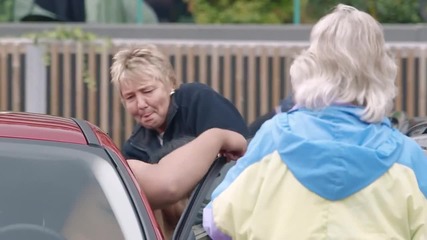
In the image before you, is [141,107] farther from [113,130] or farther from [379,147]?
[113,130]

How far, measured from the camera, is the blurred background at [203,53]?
10180mm

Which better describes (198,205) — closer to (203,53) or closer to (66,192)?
(66,192)

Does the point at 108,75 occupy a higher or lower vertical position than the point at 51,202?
lower

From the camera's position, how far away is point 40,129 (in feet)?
12.5

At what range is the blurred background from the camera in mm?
10180

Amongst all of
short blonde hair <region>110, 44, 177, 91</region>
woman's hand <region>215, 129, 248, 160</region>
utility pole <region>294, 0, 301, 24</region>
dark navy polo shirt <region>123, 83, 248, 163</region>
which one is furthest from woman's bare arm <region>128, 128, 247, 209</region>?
utility pole <region>294, 0, 301, 24</region>

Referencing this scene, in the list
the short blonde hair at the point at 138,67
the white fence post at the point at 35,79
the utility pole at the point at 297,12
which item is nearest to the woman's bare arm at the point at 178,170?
the short blonde hair at the point at 138,67

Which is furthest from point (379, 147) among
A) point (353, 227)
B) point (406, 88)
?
point (406, 88)

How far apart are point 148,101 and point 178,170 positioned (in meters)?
0.90

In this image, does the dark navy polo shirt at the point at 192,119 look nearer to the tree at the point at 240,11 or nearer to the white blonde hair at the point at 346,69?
the white blonde hair at the point at 346,69

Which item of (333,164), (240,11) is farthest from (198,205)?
(240,11)

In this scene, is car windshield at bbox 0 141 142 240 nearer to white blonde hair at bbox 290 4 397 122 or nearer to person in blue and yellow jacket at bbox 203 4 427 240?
person in blue and yellow jacket at bbox 203 4 427 240

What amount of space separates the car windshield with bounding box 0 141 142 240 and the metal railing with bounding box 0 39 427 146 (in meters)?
6.54

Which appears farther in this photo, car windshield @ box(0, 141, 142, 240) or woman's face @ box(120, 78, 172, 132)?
woman's face @ box(120, 78, 172, 132)
